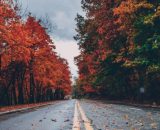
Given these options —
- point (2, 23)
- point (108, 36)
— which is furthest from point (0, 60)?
point (108, 36)

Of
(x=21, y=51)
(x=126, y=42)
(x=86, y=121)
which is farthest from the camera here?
(x=126, y=42)

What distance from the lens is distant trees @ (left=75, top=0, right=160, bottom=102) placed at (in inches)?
1159

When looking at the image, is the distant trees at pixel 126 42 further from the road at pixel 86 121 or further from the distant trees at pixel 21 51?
the road at pixel 86 121

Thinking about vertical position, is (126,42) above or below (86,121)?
above

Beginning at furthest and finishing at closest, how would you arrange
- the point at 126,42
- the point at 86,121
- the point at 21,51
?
the point at 126,42, the point at 21,51, the point at 86,121

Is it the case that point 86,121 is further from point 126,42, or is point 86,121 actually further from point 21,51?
point 126,42

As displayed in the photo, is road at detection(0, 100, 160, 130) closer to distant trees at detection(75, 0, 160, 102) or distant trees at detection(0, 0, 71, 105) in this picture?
distant trees at detection(75, 0, 160, 102)

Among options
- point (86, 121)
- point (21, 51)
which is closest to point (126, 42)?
point (21, 51)

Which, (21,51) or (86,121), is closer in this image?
(86,121)

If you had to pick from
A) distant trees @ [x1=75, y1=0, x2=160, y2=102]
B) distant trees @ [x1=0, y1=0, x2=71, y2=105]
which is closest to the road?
distant trees @ [x1=75, y1=0, x2=160, y2=102]

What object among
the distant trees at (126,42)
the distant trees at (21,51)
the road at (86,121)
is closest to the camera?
the road at (86,121)

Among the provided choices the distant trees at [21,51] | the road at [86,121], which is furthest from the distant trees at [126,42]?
the road at [86,121]

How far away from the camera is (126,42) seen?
35.8 metres

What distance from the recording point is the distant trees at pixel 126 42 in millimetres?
29438
